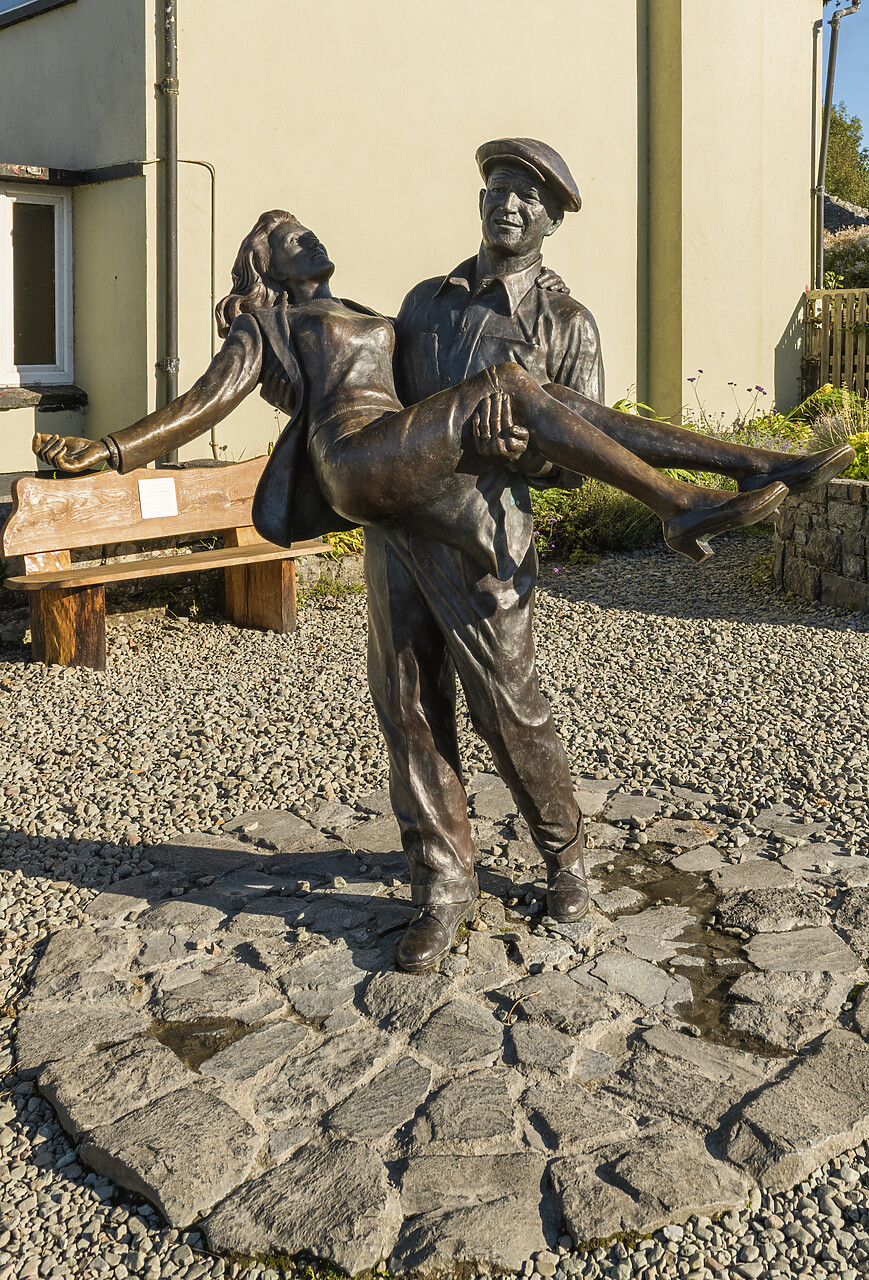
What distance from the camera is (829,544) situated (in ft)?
23.6

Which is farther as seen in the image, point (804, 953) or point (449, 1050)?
point (804, 953)

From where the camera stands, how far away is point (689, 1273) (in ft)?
6.74

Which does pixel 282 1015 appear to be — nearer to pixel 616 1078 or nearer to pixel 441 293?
pixel 616 1078

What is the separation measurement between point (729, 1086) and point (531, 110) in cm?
851

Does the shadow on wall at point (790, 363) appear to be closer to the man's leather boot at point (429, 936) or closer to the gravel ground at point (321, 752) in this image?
the gravel ground at point (321, 752)

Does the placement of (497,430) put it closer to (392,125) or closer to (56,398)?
(56,398)

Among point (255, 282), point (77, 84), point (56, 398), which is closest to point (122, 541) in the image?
point (56, 398)

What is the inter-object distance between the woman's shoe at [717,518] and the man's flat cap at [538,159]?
85cm

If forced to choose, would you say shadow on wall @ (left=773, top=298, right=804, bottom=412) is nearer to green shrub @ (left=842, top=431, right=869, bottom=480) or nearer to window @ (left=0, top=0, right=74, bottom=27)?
green shrub @ (left=842, top=431, right=869, bottom=480)

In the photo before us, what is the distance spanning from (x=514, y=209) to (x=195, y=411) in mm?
916

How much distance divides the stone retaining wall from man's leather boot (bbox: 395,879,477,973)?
4614 mm

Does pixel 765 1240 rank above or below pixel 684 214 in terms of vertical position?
below

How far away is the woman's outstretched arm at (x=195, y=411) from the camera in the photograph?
2.89 meters

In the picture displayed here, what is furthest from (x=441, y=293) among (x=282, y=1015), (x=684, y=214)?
(x=684, y=214)
